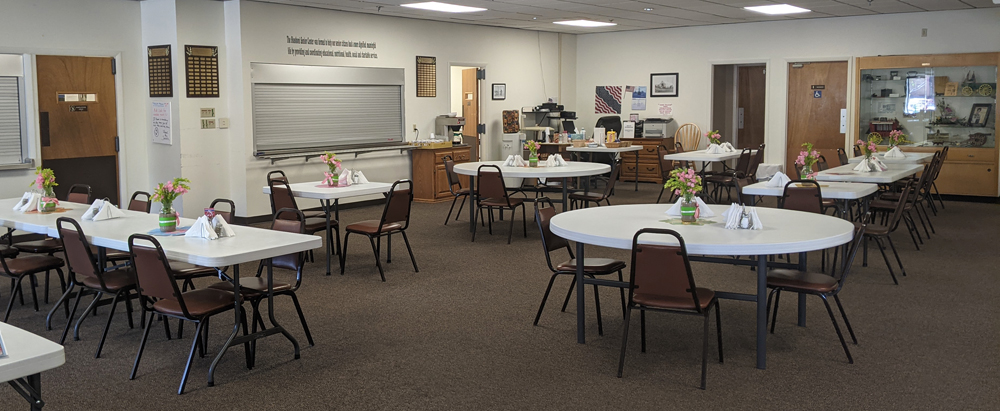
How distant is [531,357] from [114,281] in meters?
2.40

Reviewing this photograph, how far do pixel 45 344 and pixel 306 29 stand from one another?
8092 mm

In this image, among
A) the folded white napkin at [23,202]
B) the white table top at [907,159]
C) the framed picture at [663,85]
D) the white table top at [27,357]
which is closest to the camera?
the white table top at [27,357]

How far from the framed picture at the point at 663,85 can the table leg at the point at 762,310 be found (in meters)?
10.0

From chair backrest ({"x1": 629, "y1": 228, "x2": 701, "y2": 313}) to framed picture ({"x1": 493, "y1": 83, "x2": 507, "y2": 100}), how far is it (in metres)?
9.36

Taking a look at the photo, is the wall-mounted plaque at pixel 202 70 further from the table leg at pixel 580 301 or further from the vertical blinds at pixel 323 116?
the table leg at pixel 580 301

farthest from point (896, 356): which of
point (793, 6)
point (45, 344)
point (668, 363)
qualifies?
point (793, 6)

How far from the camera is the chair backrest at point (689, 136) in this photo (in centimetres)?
1383

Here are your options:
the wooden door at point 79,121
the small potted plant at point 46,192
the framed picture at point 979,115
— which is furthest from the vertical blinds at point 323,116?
the framed picture at point 979,115

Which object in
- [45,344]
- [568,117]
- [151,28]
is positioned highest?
[151,28]

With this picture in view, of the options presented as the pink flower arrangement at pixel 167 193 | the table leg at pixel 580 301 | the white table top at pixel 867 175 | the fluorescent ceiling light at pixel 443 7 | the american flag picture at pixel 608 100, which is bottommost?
the table leg at pixel 580 301

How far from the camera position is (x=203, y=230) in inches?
178

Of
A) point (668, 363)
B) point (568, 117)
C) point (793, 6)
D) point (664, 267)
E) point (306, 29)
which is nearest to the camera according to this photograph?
point (664, 267)

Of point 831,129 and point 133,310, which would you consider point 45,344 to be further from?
point 831,129

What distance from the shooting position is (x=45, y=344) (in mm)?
2559
